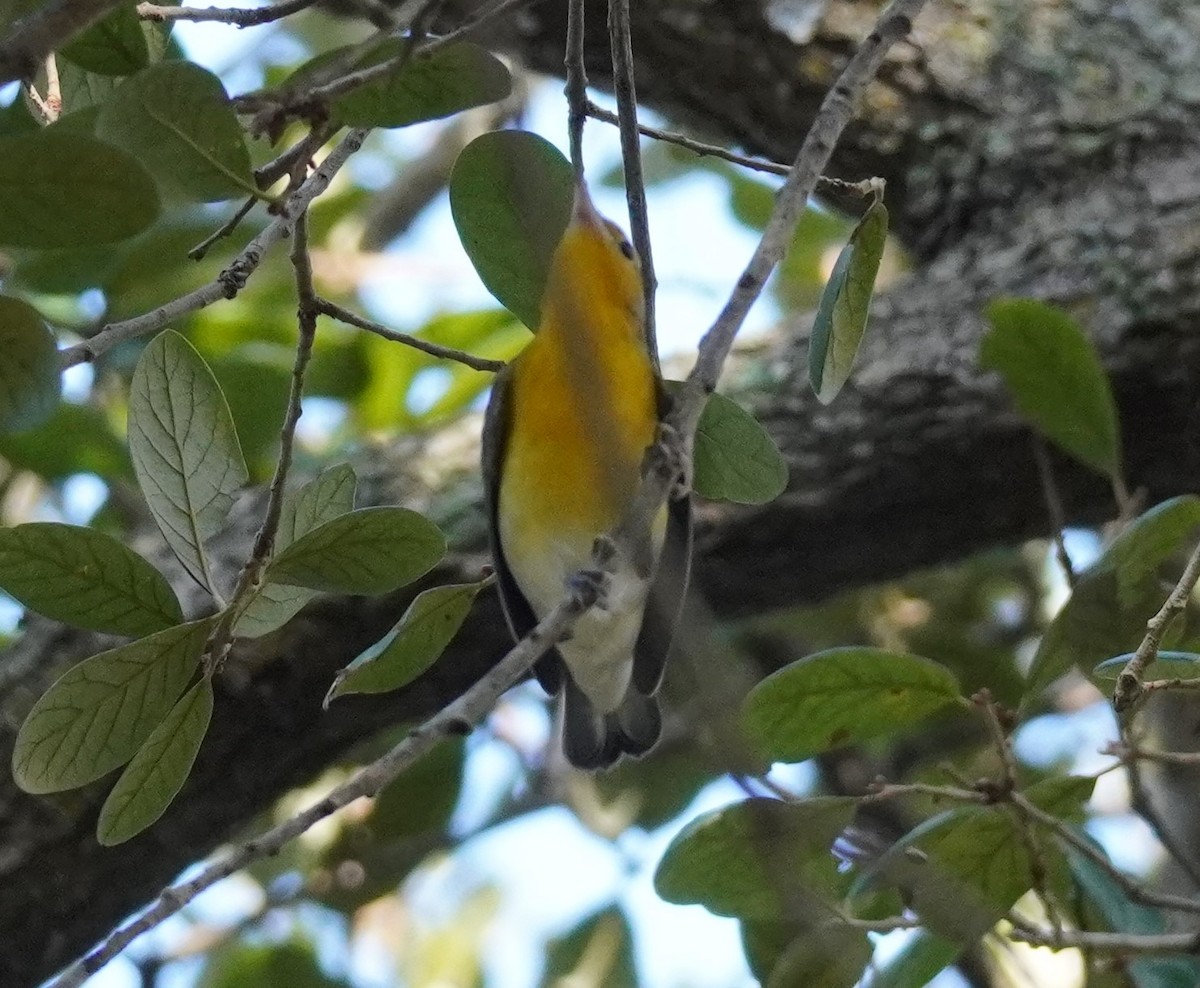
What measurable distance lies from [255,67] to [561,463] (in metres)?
2.30

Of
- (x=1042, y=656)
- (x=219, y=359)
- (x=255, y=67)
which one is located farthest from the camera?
(x=255, y=67)

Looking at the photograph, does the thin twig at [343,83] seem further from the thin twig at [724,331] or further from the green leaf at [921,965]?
the green leaf at [921,965]

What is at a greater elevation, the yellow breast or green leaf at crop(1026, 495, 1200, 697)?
green leaf at crop(1026, 495, 1200, 697)

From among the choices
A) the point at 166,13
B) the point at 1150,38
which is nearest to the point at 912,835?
the point at 166,13

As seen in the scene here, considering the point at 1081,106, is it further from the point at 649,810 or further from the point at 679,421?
the point at 679,421

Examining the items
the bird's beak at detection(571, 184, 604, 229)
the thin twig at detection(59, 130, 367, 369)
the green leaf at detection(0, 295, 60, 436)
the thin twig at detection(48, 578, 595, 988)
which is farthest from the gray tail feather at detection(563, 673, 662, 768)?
the green leaf at detection(0, 295, 60, 436)

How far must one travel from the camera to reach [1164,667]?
5.98 feet

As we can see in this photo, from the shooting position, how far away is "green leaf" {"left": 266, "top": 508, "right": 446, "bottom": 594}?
5.04 ft

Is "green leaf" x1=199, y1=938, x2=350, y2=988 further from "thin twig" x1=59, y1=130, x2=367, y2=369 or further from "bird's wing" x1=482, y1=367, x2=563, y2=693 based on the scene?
"thin twig" x1=59, y1=130, x2=367, y2=369

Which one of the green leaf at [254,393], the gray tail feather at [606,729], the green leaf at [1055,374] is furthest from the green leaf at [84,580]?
the green leaf at [254,393]

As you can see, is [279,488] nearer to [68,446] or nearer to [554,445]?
[554,445]

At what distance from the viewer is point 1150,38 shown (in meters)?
3.40

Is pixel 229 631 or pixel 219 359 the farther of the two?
pixel 219 359

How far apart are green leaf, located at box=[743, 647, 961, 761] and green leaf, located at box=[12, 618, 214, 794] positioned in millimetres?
735
